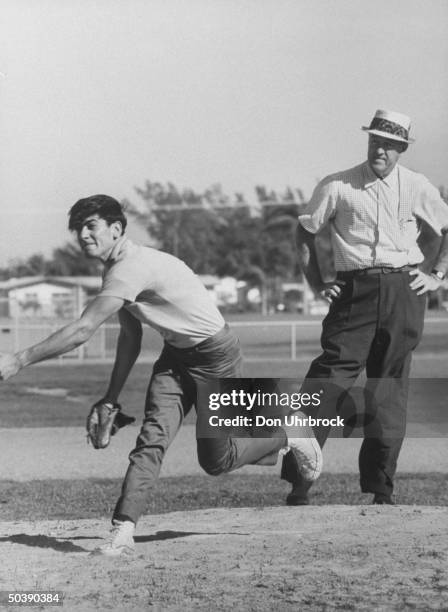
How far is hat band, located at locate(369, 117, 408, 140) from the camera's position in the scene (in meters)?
5.98

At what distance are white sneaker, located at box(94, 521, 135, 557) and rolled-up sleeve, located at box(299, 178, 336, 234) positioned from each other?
73.2 inches

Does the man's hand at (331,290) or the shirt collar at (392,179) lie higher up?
the shirt collar at (392,179)

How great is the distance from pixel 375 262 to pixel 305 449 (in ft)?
3.21

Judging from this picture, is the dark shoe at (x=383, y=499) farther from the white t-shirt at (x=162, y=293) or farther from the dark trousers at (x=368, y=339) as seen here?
the white t-shirt at (x=162, y=293)

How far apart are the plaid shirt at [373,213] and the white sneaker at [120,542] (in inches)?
70.6

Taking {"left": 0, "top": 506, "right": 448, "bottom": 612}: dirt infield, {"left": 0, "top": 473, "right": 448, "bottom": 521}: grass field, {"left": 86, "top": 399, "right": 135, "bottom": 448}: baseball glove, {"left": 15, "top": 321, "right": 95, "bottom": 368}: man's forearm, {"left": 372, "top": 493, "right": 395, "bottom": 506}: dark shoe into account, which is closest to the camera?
{"left": 0, "top": 506, "right": 448, "bottom": 612}: dirt infield

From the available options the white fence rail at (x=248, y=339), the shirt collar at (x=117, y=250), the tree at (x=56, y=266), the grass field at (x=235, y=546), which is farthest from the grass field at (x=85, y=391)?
the tree at (x=56, y=266)

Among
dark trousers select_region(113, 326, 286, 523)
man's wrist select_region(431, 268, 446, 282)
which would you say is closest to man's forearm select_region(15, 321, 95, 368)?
dark trousers select_region(113, 326, 286, 523)

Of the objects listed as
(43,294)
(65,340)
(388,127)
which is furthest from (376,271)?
(43,294)

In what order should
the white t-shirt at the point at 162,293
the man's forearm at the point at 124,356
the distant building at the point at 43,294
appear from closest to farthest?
the white t-shirt at the point at 162,293
the man's forearm at the point at 124,356
the distant building at the point at 43,294

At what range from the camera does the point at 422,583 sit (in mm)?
4688

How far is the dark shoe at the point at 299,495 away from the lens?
6.55m

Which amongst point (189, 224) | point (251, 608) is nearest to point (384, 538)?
point (251, 608)

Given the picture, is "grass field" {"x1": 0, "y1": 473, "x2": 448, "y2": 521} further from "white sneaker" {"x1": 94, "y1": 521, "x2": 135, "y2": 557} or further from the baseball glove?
"white sneaker" {"x1": 94, "y1": 521, "x2": 135, "y2": 557}
